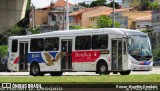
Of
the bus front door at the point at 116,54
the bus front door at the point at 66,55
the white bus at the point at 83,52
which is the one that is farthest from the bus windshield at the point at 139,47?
the bus front door at the point at 66,55

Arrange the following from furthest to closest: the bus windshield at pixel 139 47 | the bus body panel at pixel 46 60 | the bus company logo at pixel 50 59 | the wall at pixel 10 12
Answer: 1. the wall at pixel 10 12
2. the bus body panel at pixel 46 60
3. the bus company logo at pixel 50 59
4. the bus windshield at pixel 139 47

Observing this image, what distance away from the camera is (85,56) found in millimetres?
28391

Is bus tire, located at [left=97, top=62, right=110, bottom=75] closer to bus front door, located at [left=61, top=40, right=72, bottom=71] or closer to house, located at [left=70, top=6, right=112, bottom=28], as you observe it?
bus front door, located at [left=61, top=40, right=72, bottom=71]

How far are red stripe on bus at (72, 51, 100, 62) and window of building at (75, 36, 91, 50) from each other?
286mm

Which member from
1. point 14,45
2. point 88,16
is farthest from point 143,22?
point 14,45

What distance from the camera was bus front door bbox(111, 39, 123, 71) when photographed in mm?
27078

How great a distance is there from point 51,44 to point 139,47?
589 centimetres

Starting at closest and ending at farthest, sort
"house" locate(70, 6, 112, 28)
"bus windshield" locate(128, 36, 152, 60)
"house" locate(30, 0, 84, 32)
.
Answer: "bus windshield" locate(128, 36, 152, 60)
"house" locate(70, 6, 112, 28)
"house" locate(30, 0, 84, 32)

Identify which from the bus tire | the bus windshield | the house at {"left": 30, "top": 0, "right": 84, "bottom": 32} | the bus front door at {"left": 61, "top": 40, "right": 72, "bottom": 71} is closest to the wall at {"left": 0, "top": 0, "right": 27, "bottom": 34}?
the bus front door at {"left": 61, "top": 40, "right": 72, "bottom": 71}

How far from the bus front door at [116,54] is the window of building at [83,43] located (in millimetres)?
1696

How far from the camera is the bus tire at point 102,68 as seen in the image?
27.0 meters

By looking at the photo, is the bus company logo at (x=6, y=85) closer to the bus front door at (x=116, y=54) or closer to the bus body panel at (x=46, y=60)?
the bus front door at (x=116, y=54)

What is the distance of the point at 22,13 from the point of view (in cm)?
3194

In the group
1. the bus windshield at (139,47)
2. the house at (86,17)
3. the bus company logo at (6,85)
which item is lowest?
the bus company logo at (6,85)
